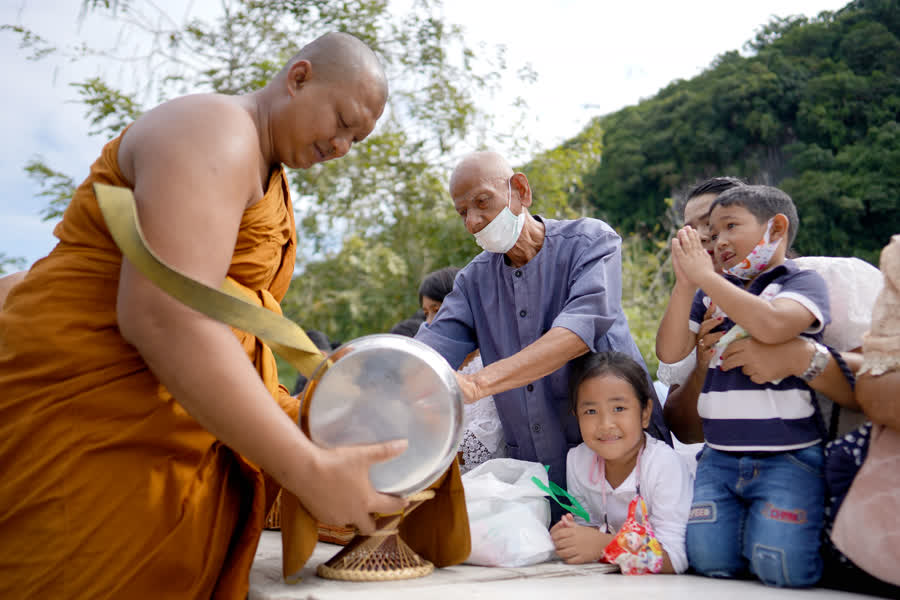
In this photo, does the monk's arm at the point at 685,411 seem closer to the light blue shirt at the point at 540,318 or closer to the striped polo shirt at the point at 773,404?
the light blue shirt at the point at 540,318

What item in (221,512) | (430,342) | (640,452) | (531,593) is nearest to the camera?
(221,512)

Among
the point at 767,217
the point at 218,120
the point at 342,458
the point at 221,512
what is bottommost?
the point at 221,512

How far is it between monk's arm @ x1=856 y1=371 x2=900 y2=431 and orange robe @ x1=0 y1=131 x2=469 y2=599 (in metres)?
1.53

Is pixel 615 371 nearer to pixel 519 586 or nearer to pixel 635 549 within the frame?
pixel 635 549

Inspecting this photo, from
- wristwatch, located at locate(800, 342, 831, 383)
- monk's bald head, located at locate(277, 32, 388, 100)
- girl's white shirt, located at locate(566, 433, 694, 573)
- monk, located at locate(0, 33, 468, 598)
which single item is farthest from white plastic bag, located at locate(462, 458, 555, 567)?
monk's bald head, located at locate(277, 32, 388, 100)

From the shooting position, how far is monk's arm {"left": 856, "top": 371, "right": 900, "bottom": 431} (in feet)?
6.35

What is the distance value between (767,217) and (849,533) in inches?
44.2

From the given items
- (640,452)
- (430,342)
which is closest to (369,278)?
(430,342)

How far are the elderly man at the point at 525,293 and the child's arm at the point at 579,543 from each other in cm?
63

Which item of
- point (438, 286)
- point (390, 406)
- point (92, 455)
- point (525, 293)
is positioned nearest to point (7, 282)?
point (92, 455)

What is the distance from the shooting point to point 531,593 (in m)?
1.93

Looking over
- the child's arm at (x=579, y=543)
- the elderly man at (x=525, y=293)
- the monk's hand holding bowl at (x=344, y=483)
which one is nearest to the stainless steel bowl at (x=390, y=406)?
the monk's hand holding bowl at (x=344, y=483)

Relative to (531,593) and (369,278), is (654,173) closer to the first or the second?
(369,278)

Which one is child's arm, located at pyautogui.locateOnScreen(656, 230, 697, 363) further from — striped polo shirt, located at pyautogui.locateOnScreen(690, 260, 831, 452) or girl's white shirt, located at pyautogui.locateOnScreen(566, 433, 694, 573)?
girl's white shirt, located at pyautogui.locateOnScreen(566, 433, 694, 573)
